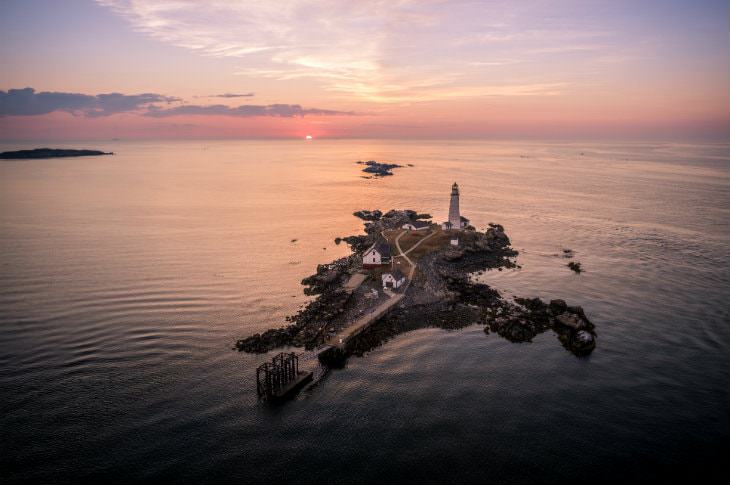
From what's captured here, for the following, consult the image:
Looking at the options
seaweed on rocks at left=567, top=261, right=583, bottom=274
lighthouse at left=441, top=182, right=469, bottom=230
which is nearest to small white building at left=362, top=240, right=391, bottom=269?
lighthouse at left=441, top=182, right=469, bottom=230

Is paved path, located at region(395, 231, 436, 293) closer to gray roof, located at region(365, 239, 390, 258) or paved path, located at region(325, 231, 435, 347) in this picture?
paved path, located at region(325, 231, 435, 347)

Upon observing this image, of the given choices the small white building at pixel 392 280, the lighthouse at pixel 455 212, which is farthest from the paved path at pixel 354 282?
the lighthouse at pixel 455 212

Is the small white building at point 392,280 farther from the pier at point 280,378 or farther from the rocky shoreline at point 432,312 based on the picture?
the pier at point 280,378

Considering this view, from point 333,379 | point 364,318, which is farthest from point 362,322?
point 333,379

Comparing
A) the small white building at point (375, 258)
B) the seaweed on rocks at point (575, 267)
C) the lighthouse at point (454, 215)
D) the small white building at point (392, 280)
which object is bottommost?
the seaweed on rocks at point (575, 267)

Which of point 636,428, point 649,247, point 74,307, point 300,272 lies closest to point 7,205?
point 74,307

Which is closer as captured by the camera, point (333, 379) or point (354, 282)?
point (333, 379)

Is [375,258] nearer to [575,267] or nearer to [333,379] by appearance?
[333,379]

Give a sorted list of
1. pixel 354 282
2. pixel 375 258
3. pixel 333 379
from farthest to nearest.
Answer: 1. pixel 375 258
2. pixel 354 282
3. pixel 333 379

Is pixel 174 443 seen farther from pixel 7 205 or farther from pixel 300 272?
pixel 7 205
